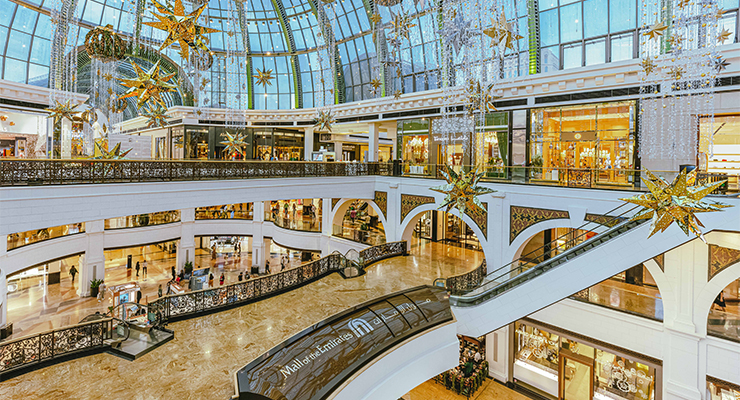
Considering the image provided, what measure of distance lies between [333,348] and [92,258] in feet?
60.5

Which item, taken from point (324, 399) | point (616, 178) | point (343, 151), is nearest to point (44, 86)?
point (343, 151)

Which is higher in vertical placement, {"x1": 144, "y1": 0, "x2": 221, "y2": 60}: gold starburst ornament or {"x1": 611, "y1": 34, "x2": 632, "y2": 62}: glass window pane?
{"x1": 611, "y1": 34, "x2": 632, "y2": 62}: glass window pane

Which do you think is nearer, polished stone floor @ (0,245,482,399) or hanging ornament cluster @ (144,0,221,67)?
polished stone floor @ (0,245,482,399)

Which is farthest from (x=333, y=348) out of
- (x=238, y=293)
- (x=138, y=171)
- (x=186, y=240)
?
(x=186, y=240)

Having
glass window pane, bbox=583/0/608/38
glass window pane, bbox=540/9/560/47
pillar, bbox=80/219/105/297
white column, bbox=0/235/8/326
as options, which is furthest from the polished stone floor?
pillar, bbox=80/219/105/297

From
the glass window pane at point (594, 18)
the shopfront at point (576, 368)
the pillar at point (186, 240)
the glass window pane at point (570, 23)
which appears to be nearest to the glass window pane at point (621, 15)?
the glass window pane at point (594, 18)

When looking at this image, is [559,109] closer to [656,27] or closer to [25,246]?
[656,27]

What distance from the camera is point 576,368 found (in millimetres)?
12391

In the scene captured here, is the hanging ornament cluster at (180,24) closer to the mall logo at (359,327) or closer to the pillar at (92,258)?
the mall logo at (359,327)

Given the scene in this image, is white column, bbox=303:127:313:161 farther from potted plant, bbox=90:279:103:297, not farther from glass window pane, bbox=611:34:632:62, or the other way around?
glass window pane, bbox=611:34:632:62

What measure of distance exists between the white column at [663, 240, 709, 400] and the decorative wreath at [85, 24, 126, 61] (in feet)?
54.7

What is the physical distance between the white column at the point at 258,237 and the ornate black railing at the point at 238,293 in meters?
11.1

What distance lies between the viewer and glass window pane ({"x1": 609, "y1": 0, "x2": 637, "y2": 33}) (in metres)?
12.2

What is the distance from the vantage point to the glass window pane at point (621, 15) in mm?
12172
